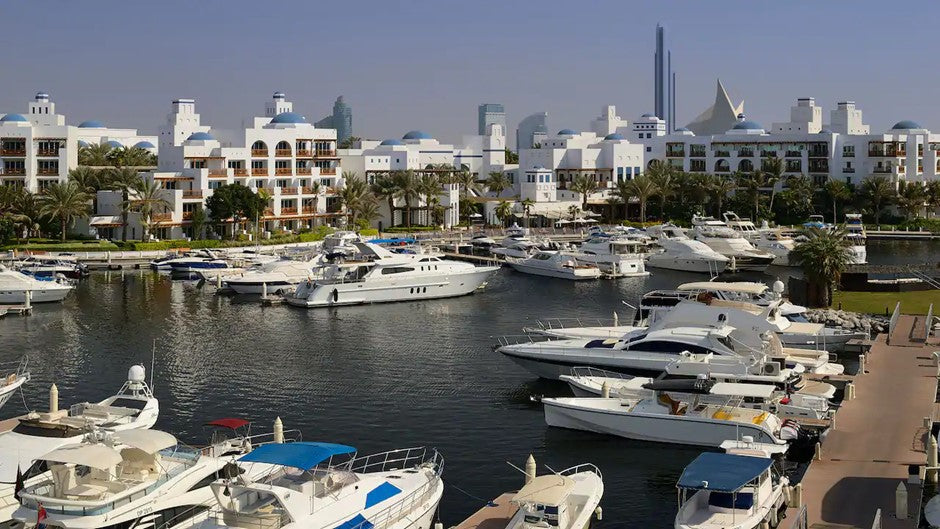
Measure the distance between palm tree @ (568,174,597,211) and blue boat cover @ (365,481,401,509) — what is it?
314 ft

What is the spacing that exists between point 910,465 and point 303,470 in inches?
585

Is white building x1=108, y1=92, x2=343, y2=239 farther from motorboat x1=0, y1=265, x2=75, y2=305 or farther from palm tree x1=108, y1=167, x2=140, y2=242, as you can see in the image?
motorboat x1=0, y1=265, x2=75, y2=305

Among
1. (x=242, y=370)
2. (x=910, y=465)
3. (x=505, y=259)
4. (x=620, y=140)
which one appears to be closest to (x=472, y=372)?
(x=242, y=370)

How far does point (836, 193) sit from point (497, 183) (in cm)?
3262

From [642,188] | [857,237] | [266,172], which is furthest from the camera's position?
[642,188]

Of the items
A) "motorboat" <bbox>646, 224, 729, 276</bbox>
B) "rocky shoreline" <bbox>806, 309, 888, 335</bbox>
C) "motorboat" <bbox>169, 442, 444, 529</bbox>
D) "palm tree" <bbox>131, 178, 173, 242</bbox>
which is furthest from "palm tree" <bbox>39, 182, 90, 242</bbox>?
"motorboat" <bbox>169, 442, 444, 529</bbox>

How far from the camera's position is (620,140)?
136 m

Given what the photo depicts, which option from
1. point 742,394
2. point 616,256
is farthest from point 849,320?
point 616,256

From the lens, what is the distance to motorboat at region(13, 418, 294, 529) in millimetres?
26375

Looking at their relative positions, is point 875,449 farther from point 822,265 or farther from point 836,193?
point 836,193

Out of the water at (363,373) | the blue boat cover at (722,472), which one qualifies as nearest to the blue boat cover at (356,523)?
the water at (363,373)

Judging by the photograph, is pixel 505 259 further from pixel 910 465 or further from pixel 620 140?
pixel 910 465

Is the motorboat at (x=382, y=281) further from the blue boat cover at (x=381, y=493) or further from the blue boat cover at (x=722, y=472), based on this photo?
the blue boat cover at (x=722, y=472)

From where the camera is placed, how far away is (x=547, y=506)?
27.0m
